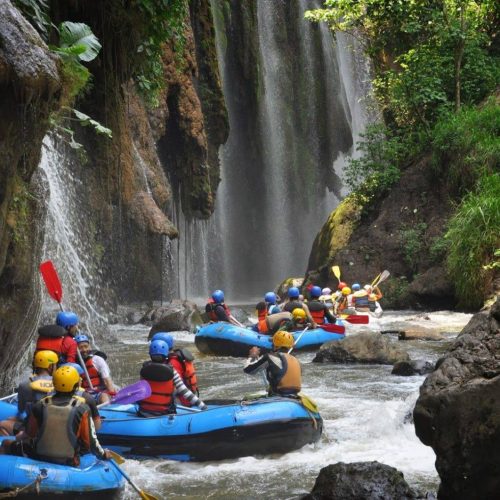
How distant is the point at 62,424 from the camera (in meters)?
4.95

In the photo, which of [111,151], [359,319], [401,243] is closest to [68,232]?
[111,151]

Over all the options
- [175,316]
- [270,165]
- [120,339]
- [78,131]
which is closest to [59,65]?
[78,131]

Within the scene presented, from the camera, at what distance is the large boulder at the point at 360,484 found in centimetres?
480

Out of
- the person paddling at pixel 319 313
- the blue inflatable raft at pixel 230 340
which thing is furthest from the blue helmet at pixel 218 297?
the person paddling at pixel 319 313

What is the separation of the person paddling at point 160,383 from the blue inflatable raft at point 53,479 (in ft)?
4.91

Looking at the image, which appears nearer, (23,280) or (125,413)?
(125,413)

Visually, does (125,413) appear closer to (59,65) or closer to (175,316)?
(59,65)

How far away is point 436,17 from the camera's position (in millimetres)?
19906

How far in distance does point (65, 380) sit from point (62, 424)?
291mm

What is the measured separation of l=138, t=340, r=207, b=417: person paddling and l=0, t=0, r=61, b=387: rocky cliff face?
1.59 metres

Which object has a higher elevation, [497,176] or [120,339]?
[497,176]

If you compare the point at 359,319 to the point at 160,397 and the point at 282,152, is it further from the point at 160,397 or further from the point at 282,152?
the point at 282,152

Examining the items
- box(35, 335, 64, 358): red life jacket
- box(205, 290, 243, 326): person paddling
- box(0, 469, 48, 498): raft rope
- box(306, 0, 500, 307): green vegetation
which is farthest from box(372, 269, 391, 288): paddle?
box(0, 469, 48, 498): raft rope

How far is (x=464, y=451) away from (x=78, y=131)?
35.5ft
